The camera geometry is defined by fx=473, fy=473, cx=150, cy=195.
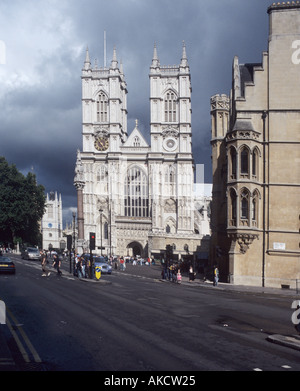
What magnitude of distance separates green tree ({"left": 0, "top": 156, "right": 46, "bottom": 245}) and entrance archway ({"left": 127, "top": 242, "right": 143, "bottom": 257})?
18.1m

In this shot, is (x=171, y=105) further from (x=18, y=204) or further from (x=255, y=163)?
(x=255, y=163)

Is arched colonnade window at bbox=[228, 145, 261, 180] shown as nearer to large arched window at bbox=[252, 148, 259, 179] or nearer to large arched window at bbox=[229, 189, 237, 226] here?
large arched window at bbox=[252, 148, 259, 179]

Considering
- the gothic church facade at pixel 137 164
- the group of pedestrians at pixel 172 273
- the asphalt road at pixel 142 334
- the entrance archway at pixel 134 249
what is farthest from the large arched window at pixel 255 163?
the entrance archway at pixel 134 249

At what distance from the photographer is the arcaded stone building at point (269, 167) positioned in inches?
1230

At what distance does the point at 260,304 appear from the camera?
20312 mm

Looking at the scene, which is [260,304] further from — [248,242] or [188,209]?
[188,209]

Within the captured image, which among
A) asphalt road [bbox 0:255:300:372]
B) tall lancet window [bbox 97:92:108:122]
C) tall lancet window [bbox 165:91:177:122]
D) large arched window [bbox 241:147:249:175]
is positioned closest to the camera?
asphalt road [bbox 0:255:300:372]

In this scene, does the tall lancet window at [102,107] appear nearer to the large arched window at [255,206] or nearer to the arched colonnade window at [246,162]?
the arched colonnade window at [246,162]

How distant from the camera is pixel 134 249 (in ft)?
279

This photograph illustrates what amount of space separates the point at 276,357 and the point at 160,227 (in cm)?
7204

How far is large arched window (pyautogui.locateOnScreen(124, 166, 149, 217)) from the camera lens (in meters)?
85.8

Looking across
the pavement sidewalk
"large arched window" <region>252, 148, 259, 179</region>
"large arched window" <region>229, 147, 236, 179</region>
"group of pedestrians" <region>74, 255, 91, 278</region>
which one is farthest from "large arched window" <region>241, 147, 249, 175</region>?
the pavement sidewalk

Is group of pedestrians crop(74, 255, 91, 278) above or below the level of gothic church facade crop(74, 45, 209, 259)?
below
